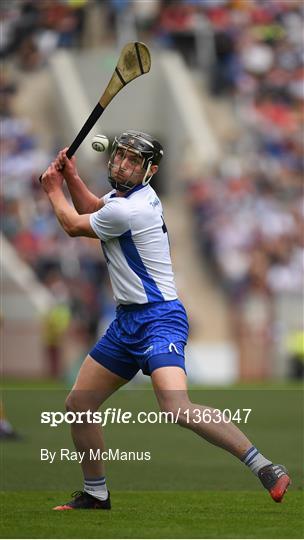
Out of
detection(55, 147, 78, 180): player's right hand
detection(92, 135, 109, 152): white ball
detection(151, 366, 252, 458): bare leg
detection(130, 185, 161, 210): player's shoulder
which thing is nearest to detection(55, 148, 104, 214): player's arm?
detection(55, 147, 78, 180): player's right hand

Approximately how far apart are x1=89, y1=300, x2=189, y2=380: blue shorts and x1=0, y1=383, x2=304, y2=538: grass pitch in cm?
86

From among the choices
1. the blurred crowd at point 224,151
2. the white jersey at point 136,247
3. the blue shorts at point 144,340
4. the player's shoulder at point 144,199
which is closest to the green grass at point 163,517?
the blue shorts at point 144,340

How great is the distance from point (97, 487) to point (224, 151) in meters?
19.4

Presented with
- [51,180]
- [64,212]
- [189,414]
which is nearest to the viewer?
[189,414]

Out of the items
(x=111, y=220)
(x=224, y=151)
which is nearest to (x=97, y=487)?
(x=111, y=220)

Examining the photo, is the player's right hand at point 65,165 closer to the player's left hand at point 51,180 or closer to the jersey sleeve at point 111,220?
the player's left hand at point 51,180

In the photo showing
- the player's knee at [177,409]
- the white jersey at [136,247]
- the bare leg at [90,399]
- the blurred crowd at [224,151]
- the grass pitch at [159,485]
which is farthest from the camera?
the blurred crowd at [224,151]

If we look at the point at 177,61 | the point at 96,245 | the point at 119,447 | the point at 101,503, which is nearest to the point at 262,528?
the point at 101,503

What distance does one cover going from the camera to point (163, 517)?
770cm

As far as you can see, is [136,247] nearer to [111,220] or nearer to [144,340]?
[111,220]

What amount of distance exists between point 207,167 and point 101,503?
60.2ft

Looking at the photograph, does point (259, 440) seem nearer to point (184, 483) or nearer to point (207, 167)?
point (184, 483)

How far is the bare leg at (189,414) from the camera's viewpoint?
738 cm

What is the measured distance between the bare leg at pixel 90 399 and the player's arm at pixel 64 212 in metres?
0.74
